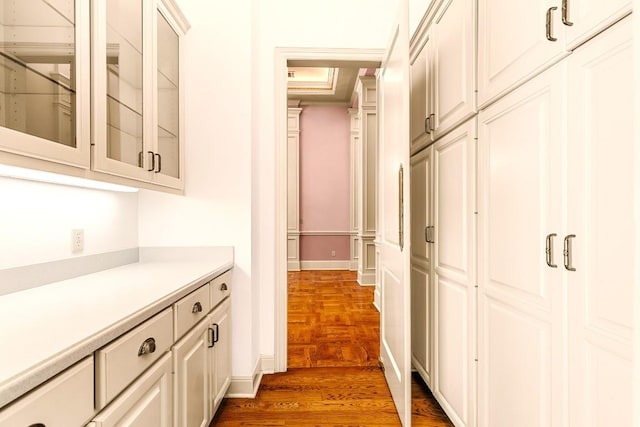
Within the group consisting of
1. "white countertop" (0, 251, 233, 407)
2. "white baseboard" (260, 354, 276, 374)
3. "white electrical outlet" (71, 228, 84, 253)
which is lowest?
"white baseboard" (260, 354, 276, 374)

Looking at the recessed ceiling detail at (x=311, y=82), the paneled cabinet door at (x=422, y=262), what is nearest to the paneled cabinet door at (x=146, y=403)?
the paneled cabinet door at (x=422, y=262)

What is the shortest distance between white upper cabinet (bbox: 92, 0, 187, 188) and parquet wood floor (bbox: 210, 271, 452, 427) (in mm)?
1318

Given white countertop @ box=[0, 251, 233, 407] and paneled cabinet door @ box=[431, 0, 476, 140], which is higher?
paneled cabinet door @ box=[431, 0, 476, 140]

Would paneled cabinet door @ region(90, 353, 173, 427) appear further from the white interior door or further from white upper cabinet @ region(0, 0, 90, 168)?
the white interior door

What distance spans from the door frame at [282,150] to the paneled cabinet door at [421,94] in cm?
25

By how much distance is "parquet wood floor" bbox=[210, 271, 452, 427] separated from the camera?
1.89m

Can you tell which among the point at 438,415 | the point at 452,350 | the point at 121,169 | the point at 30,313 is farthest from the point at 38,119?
the point at 438,415

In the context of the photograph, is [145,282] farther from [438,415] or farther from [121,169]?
[438,415]

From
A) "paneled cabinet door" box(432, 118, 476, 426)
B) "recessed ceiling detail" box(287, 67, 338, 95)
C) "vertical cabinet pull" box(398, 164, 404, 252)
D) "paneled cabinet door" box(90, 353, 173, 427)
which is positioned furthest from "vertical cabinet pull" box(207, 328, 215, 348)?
"recessed ceiling detail" box(287, 67, 338, 95)

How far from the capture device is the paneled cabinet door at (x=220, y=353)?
5.66ft

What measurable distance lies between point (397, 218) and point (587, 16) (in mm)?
1151

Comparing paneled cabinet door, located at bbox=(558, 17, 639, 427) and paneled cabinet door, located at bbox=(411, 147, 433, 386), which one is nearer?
paneled cabinet door, located at bbox=(558, 17, 639, 427)

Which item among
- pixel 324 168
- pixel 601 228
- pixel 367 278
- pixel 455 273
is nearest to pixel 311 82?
pixel 324 168

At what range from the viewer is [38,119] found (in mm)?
1023
